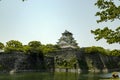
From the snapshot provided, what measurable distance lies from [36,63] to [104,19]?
280 feet

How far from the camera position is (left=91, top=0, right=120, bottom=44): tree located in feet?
66.3

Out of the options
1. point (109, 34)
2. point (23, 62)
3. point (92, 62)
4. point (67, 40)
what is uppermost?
point (67, 40)

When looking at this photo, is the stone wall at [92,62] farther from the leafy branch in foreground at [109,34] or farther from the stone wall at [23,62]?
the leafy branch in foreground at [109,34]

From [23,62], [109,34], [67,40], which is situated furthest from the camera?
[67,40]

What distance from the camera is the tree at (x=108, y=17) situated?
2022 cm

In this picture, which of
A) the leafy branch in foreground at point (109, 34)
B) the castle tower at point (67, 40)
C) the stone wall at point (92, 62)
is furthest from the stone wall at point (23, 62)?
the leafy branch in foreground at point (109, 34)

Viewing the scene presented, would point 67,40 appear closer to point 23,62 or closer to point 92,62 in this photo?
point 92,62

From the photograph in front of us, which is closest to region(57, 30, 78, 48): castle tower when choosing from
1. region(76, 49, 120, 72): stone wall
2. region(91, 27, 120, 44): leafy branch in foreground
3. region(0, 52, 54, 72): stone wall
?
region(76, 49, 120, 72): stone wall

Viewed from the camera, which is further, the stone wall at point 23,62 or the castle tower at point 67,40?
the castle tower at point 67,40

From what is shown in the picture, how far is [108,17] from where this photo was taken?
68.3 ft

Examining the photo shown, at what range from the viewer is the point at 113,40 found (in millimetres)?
20219

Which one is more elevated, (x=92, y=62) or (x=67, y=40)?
(x=67, y=40)

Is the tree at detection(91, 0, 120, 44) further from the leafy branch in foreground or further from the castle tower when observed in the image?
the castle tower

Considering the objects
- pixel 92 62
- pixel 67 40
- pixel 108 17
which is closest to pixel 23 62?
pixel 92 62
